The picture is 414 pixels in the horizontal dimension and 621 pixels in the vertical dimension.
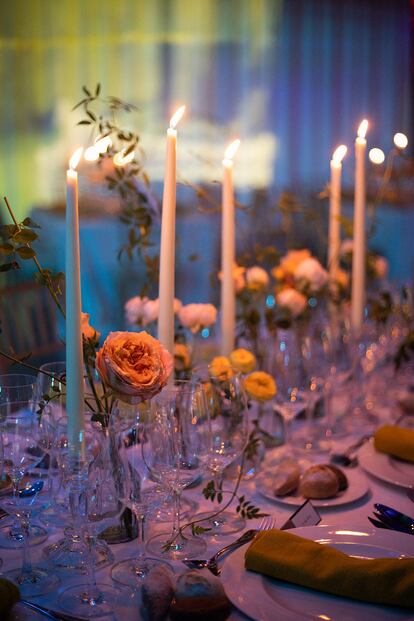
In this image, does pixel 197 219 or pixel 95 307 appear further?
pixel 197 219

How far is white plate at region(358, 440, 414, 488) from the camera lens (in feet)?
4.19

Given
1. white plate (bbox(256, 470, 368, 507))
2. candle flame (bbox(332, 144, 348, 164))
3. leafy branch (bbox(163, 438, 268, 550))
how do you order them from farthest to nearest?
1. candle flame (bbox(332, 144, 348, 164))
2. white plate (bbox(256, 470, 368, 507))
3. leafy branch (bbox(163, 438, 268, 550))

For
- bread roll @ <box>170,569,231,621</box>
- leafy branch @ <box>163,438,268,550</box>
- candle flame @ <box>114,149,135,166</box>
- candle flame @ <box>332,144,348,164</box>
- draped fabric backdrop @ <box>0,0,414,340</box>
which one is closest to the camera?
bread roll @ <box>170,569,231,621</box>

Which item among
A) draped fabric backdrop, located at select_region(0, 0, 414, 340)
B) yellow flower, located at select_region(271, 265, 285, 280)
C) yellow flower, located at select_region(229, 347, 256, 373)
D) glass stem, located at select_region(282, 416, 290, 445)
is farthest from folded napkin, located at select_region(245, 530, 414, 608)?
draped fabric backdrop, located at select_region(0, 0, 414, 340)

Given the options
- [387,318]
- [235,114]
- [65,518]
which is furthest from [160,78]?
[65,518]

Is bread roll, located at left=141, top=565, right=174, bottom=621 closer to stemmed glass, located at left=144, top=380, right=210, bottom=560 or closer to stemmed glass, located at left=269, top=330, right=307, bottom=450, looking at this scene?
stemmed glass, located at left=144, top=380, right=210, bottom=560

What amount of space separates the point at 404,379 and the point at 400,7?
371 cm

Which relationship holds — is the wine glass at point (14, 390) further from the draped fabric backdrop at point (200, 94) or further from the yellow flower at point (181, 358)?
the draped fabric backdrop at point (200, 94)

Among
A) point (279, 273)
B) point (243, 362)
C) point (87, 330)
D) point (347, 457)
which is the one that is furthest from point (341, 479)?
point (279, 273)

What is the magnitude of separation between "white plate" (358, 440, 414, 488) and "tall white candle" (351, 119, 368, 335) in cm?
39

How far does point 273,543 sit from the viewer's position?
973 mm

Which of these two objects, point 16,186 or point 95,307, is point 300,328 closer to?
point 95,307

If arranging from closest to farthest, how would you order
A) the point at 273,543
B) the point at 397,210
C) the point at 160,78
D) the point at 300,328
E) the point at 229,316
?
the point at 273,543 → the point at 229,316 → the point at 300,328 → the point at 160,78 → the point at 397,210

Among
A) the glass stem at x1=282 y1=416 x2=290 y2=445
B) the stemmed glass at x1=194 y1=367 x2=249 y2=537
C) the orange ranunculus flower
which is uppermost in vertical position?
the orange ranunculus flower
